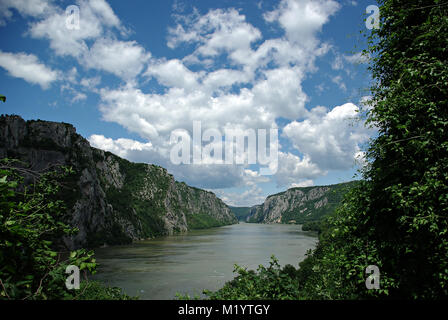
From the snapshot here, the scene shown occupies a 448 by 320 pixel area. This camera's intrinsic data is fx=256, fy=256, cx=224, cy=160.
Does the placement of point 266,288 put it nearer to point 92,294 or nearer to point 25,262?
point 25,262

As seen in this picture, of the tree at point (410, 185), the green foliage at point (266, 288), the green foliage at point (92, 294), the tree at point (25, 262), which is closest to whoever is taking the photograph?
the tree at point (25, 262)

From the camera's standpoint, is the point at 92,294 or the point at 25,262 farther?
the point at 92,294

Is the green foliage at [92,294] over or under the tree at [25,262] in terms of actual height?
under

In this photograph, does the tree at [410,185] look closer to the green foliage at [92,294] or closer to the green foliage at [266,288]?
the green foliage at [266,288]

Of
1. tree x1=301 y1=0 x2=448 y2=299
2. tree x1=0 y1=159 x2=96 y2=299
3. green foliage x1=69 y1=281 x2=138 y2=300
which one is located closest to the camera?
tree x1=0 y1=159 x2=96 y2=299

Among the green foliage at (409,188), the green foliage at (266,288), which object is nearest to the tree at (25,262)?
the green foliage at (266,288)

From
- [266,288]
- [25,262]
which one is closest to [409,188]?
[266,288]

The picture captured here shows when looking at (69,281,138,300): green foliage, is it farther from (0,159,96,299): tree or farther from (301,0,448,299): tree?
(301,0,448,299): tree

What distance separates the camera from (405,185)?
5297 mm

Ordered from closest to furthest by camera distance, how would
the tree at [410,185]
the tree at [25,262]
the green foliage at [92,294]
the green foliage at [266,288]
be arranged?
the tree at [25,262], the green foliage at [92,294], the tree at [410,185], the green foliage at [266,288]

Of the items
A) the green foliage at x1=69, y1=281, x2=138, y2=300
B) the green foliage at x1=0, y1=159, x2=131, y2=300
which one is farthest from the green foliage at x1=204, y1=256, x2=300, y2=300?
the green foliage at x1=0, y1=159, x2=131, y2=300

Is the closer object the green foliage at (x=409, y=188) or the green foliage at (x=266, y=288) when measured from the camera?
the green foliage at (x=409, y=188)

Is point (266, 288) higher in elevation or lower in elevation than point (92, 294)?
higher
